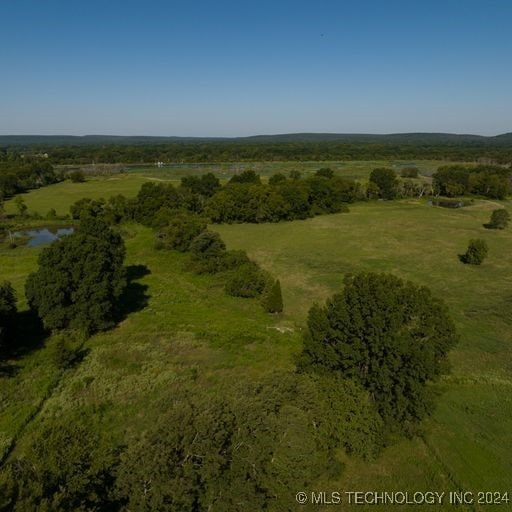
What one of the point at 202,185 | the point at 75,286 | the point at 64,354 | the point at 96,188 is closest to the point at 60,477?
the point at 64,354

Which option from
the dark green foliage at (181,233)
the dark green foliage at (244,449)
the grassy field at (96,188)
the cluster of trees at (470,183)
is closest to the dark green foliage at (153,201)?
the dark green foliage at (181,233)

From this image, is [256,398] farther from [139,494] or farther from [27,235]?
[27,235]

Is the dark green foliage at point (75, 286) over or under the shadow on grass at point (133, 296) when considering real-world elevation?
over

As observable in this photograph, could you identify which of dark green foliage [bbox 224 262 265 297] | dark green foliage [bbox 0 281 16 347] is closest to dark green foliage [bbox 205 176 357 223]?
dark green foliage [bbox 224 262 265 297]

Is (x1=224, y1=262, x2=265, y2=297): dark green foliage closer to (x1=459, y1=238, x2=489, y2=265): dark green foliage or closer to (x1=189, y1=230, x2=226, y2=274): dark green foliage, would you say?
(x1=189, y1=230, x2=226, y2=274): dark green foliage

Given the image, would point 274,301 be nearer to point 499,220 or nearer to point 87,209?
point 499,220

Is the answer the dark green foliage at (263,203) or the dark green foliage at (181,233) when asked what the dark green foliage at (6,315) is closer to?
the dark green foliage at (181,233)
